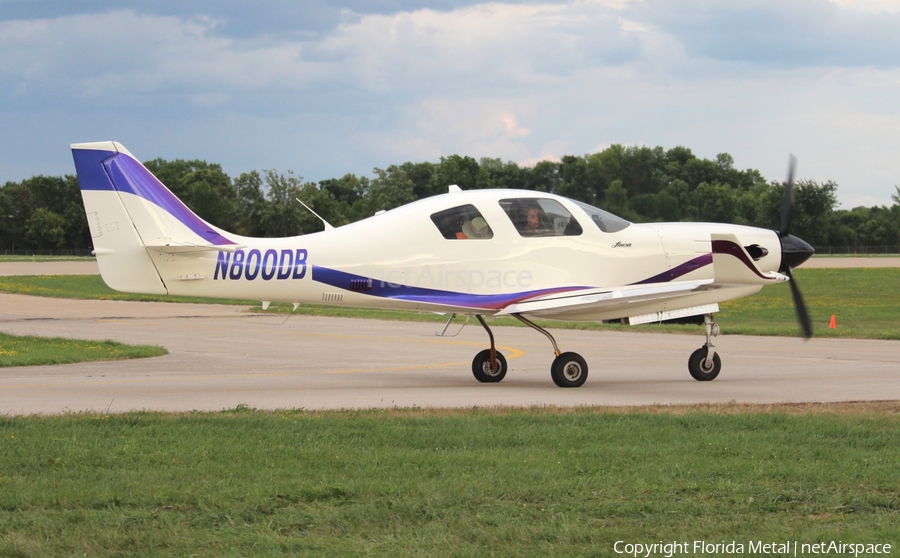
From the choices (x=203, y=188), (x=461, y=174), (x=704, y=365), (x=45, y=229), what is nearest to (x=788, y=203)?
(x=704, y=365)

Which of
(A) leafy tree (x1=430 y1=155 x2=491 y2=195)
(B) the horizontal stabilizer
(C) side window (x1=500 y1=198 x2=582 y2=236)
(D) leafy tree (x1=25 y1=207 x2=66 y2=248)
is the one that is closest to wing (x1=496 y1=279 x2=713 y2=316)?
(C) side window (x1=500 y1=198 x2=582 y2=236)

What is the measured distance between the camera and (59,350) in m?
20.2

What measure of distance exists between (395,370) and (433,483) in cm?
1026

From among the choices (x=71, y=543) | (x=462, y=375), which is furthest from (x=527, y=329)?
(x=71, y=543)

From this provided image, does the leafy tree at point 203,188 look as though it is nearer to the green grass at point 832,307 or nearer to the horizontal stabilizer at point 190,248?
the green grass at point 832,307

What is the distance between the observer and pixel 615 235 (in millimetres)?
15555

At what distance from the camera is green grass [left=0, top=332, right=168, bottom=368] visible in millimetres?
18250

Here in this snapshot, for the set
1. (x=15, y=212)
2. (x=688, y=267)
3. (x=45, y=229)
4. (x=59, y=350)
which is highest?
(x=15, y=212)

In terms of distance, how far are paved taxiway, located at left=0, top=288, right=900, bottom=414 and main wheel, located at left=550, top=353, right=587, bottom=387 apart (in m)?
0.20

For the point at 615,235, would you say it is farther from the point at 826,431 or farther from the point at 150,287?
the point at 150,287

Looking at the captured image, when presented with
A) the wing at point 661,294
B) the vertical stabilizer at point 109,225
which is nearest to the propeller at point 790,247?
the wing at point 661,294

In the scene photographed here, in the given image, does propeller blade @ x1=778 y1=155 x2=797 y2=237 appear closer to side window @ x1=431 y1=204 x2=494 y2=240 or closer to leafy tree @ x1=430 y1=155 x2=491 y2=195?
side window @ x1=431 y1=204 x2=494 y2=240

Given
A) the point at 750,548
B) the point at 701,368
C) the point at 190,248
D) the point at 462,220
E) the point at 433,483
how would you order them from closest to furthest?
Answer: 1. the point at 750,548
2. the point at 433,483
3. the point at 190,248
4. the point at 462,220
5. the point at 701,368

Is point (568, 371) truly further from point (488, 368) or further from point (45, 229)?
point (45, 229)
